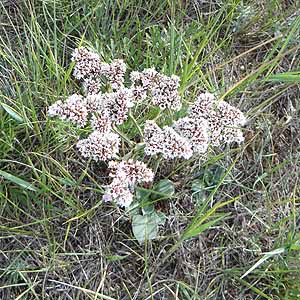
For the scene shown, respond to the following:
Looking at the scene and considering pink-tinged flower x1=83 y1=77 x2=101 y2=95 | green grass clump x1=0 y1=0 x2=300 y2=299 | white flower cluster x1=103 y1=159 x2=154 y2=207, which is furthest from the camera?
green grass clump x1=0 y1=0 x2=300 y2=299

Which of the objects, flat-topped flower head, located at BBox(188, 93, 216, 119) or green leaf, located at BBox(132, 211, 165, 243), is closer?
flat-topped flower head, located at BBox(188, 93, 216, 119)

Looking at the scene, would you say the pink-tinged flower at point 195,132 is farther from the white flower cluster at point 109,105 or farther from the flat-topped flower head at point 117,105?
the flat-topped flower head at point 117,105

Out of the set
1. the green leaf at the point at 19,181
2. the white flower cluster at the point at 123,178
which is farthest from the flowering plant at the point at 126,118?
the green leaf at the point at 19,181

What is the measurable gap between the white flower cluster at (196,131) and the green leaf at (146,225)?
0.28 m

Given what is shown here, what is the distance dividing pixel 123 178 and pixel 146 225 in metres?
0.29

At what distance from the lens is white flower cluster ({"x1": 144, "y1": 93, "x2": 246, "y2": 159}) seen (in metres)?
1.41

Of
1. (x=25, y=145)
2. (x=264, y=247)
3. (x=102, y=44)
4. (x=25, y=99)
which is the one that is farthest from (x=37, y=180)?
(x=264, y=247)

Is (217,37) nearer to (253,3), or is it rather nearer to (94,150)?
(253,3)

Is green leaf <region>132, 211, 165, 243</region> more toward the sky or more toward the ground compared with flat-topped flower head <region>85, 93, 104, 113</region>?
more toward the ground

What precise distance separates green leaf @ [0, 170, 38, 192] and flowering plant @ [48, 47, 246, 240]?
0.25m

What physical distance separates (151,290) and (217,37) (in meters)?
0.95

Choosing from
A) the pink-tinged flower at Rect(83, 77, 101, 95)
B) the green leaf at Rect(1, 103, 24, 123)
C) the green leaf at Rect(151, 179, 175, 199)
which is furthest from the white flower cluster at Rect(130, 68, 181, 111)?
the green leaf at Rect(1, 103, 24, 123)

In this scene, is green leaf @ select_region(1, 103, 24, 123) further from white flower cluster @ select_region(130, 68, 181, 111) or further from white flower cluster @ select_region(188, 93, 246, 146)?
white flower cluster @ select_region(188, 93, 246, 146)

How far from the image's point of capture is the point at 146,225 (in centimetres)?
163
